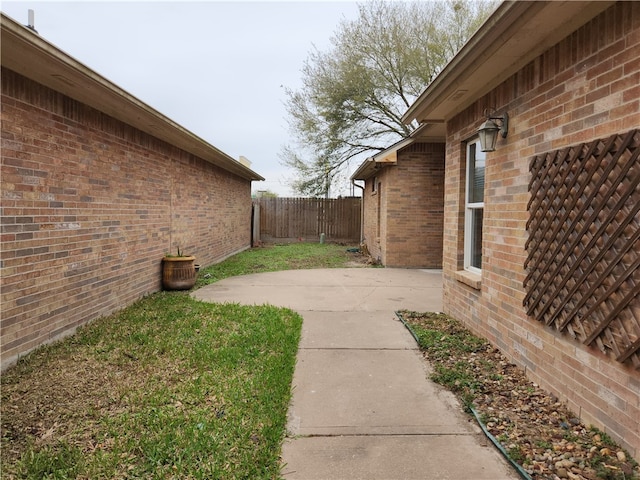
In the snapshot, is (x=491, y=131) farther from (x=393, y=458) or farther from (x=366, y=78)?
(x=366, y=78)

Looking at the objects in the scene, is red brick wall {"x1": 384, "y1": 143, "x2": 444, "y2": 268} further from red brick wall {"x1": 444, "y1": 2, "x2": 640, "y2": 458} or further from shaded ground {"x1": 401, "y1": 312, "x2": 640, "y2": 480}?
shaded ground {"x1": 401, "y1": 312, "x2": 640, "y2": 480}

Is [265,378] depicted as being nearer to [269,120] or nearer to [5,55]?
[5,55]

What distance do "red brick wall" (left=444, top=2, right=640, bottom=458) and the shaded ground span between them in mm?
104

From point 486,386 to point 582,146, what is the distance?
2.07 meters

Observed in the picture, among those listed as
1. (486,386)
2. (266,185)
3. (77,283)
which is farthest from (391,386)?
(266,185)

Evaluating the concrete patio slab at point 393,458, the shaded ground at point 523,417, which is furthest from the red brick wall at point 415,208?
the concrete patio slab at point 393,458

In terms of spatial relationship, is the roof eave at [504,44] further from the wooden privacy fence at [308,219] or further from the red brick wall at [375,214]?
the wooden privacy fence at [308,219]

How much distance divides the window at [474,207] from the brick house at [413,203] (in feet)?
16.1

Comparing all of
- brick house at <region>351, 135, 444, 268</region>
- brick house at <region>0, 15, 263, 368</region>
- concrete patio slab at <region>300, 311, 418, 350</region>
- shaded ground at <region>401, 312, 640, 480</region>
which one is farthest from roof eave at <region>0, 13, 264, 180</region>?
brick house at <region>351, 135, 444, 268</region>

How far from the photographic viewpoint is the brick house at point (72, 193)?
372 cm

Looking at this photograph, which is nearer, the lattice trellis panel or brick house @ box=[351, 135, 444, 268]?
the lattice trellis panel

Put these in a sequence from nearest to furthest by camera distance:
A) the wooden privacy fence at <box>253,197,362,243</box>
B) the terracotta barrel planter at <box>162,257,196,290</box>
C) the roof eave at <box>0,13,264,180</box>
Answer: the roof eave at <box>0,13,264,180</box> < the terracotta barrel planter at <box>162,257,196,290</box> < the wooden privacy fence at <box>253,197,362,243</box>

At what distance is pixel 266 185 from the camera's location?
33.2m

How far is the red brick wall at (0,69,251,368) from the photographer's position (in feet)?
12.5
